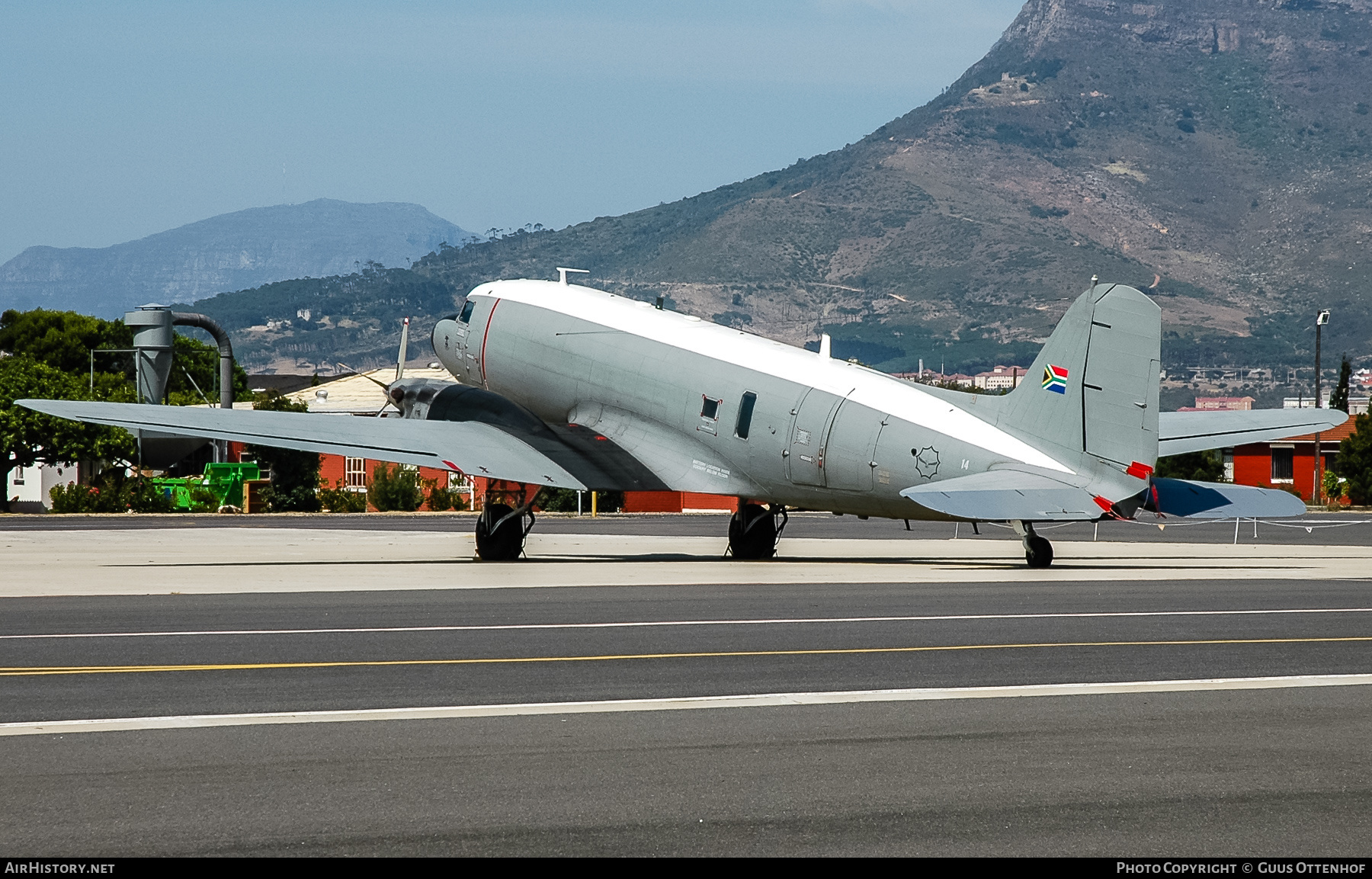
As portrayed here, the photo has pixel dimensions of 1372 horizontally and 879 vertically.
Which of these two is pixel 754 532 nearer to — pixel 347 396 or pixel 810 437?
pixel 810 437

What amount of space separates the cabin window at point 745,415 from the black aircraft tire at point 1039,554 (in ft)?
17.3

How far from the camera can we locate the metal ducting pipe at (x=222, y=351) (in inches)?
2827

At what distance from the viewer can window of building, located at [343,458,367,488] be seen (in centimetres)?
8206

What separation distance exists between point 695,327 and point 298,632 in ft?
47.5

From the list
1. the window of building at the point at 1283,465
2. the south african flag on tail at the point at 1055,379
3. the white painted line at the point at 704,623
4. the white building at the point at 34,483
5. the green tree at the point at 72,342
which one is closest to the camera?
the white painted line at the point at 704,623

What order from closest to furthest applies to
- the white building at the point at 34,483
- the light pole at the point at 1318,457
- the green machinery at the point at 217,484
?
the green machinery at the point at 217,484
the white building at the point at 34,483
the light pole at the point at 1318,457

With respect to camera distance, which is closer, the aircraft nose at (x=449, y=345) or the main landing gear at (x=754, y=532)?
the main landing gear at (x=754, y=532)

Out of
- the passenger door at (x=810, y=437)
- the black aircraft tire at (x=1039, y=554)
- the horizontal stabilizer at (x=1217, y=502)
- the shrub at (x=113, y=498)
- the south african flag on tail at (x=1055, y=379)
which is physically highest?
the south african flag on tail at (x=1055, y=379)

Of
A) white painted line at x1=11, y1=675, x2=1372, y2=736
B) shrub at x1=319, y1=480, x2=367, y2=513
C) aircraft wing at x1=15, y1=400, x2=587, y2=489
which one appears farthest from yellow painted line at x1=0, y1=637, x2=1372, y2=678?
shrub at x1=319, y1=480, x2=367, y2=513

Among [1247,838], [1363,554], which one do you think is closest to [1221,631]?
[1247,838]

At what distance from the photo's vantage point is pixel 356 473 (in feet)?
273

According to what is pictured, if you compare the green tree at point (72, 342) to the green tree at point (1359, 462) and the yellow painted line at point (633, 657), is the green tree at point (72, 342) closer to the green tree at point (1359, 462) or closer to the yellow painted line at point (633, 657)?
the green tree at point (1359, 462)

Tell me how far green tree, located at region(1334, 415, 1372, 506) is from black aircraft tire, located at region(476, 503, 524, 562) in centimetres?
5642

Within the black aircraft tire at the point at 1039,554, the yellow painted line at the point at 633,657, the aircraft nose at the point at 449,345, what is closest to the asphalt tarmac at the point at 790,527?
the aircraft nose at the point at 449,345
